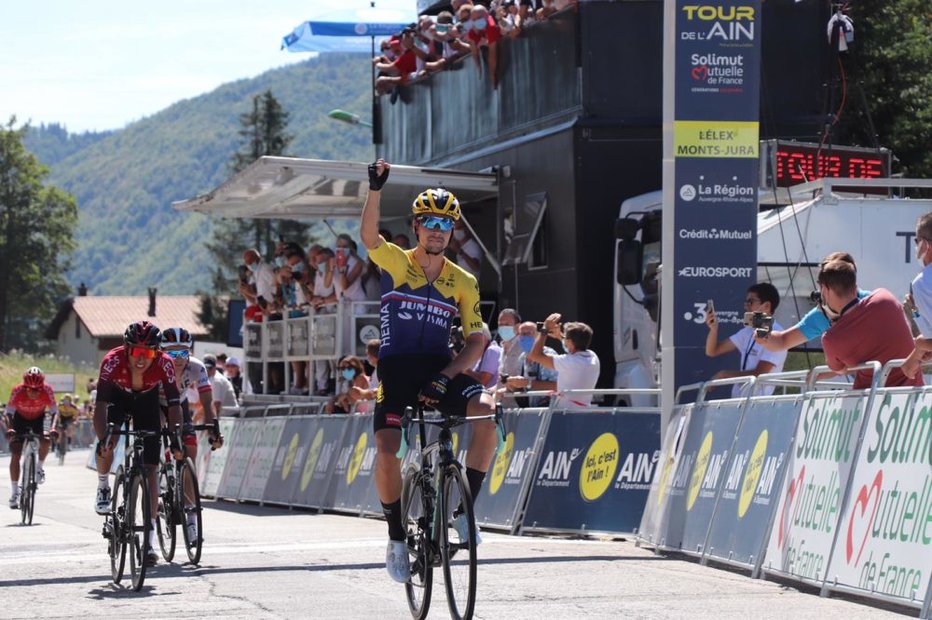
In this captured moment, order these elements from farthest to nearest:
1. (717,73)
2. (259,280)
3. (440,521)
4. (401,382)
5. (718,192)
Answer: (259,280) < (718,192) < (717,73) < (401,382) < (440,521)

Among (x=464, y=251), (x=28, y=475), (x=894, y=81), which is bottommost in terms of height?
(x=28, y=475)

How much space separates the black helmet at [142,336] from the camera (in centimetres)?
1242

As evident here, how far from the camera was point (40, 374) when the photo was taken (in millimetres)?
23094

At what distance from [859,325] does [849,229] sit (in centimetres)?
599

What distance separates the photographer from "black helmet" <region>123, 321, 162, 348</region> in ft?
40.8

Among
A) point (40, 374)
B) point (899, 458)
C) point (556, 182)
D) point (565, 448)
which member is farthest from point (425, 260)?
point (40, 374)

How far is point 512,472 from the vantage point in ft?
52.7

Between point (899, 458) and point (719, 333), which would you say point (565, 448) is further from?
point (899, 458)

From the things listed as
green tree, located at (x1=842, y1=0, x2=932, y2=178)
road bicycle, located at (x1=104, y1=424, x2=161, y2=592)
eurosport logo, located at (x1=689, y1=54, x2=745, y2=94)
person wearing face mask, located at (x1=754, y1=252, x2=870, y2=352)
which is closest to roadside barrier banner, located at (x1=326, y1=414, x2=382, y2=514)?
eurosport logo, located at (x1=689, y1=54, x2=745, y2=94)

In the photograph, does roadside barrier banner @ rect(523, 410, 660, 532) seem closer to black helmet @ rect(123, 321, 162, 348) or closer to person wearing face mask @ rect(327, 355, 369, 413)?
black helmet @ rect(123, 321, 162, 348)

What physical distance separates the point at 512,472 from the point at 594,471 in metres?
1.22

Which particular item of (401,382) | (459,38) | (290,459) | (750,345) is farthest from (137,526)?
(459,38)

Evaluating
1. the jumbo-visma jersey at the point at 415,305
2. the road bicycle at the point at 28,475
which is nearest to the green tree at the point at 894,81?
the road bicycle at the point at 28,475

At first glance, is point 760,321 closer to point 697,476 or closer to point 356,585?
point 697,476
